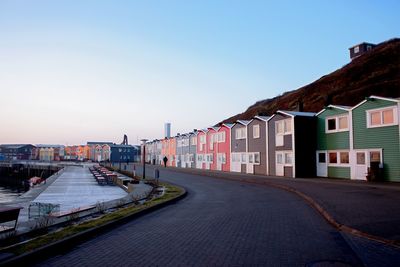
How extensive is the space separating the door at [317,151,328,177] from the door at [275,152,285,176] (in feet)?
11.4

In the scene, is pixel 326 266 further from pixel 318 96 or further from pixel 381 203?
pixel 318 96

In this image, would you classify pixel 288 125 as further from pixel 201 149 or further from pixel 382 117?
pixel 201 149

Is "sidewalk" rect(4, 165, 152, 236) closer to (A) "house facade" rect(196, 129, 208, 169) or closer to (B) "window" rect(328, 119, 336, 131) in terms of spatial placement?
(B) "window" rect(328, 119, 336, 131)

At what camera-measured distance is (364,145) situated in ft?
83.7

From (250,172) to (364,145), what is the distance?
49.5 ft

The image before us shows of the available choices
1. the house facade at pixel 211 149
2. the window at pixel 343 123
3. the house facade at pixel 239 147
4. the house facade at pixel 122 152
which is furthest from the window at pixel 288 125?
Answer: the house facade at pixel 122 152

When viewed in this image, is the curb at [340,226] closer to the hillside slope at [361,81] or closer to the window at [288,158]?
the window at [288,158]

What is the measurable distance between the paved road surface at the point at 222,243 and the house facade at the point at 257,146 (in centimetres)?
2339

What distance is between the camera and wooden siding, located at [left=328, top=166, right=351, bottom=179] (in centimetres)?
2706

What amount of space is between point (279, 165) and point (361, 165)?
29.0 ft

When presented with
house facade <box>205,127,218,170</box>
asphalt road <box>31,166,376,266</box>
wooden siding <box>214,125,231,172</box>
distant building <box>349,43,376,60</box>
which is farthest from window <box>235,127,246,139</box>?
distant building <box>349,43,376,60</box>

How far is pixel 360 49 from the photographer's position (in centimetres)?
9581

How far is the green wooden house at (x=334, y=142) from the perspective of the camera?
89.5 feet

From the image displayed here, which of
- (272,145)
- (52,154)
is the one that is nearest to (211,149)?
(272,145)
